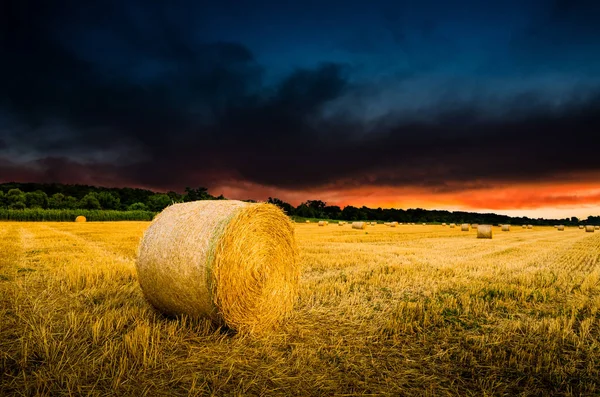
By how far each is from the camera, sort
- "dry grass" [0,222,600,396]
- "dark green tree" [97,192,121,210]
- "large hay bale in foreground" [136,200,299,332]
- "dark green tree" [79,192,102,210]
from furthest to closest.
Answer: "dark green tree" [97,192,121,210]
"dark green tree" [79,192,102,210]
"large hay bale in foreground" [136,200,299,332]
"dry grass" [0,222,600,396]

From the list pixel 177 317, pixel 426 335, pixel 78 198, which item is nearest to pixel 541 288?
pixel 426 335

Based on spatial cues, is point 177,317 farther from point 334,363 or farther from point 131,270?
point 131,270

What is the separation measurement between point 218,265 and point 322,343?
1.66 metres

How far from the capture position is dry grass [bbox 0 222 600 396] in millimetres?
3438

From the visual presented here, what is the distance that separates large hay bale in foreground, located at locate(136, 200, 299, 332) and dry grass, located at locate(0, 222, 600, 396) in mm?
303

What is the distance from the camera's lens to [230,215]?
5324 millimetres

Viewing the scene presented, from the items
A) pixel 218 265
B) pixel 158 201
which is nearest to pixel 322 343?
pixel 218 265

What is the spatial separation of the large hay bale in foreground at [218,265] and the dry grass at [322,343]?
303mm

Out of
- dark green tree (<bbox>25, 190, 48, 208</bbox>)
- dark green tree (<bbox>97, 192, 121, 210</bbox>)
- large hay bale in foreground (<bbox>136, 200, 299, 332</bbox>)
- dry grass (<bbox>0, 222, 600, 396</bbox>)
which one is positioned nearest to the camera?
dry grass (<bbox>0, 222, 600, 396</bbox>)

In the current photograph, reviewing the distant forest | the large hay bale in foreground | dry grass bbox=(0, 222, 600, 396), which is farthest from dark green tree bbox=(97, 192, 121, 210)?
the large hay bale in foreground

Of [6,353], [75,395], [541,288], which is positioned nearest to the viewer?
[75,395]

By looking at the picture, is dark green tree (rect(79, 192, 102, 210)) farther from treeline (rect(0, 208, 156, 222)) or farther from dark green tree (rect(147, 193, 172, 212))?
treeline (rect(0, 208, 156, 222))

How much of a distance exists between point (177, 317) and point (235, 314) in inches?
33.6

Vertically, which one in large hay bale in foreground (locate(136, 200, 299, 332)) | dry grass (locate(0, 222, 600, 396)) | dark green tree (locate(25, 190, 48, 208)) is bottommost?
dry grass (locate(0, 222, 600, 396))
